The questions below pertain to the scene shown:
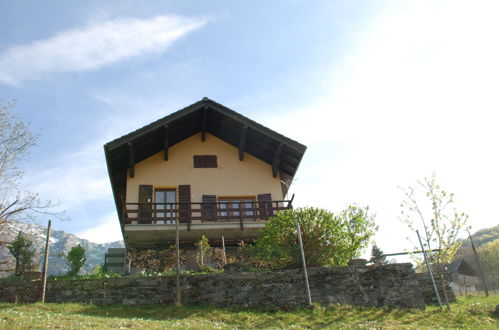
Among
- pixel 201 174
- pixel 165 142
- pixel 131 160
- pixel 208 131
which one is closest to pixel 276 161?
pixel 201 174

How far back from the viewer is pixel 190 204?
16.9 metres

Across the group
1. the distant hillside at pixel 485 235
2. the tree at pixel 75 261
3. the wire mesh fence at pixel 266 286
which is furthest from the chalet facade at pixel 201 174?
the distant hillside at pixel 485 235

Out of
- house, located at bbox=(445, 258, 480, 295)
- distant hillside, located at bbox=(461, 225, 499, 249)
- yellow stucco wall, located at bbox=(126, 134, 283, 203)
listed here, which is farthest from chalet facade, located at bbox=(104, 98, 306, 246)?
distant hillside, located at bbox=(461, 225, 499, 249)

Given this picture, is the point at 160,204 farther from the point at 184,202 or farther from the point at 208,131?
the point at 208,131

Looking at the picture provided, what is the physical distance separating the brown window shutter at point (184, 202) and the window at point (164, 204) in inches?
13.4

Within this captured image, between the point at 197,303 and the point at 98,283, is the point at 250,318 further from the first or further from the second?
the point at 98,283

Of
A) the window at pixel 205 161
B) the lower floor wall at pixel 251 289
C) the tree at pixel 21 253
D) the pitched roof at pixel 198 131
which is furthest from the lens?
the window at pixel 205 161

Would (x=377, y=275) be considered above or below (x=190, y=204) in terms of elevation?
below

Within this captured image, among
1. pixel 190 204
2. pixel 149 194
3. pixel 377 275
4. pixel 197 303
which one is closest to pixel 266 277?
pixel 197 303

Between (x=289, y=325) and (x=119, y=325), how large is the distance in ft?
11.3

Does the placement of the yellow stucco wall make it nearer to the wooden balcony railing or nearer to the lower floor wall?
the wooden balcony railing

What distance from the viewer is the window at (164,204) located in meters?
16.3

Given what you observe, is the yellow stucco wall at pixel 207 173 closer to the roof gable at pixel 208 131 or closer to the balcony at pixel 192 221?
the roof gable at pixel 208 131

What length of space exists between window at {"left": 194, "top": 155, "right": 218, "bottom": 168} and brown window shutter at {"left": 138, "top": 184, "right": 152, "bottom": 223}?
98.9 inches
